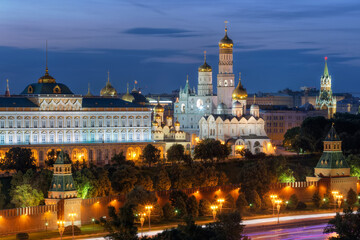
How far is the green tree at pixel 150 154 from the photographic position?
128 m

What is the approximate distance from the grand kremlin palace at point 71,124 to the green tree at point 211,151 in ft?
28.0

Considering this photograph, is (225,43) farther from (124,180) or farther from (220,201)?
(220,201)

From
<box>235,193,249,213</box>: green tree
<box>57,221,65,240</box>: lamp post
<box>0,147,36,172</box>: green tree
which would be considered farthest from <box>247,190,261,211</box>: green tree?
<box>0,147,36,172</box>: green tree

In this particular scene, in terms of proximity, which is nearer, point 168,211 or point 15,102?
point 168,211

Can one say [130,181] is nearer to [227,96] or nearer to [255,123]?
[255,123]

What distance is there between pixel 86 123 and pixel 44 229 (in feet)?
165

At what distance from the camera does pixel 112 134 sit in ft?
452

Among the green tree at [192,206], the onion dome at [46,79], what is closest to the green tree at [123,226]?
the green tree at [192,206]

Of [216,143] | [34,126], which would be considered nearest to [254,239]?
[216,143]

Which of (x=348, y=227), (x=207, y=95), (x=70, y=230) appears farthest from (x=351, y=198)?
(x=207, y=95)

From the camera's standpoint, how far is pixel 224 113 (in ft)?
A: 506

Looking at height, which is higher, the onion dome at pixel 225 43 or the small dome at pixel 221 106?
the onion dome at pixel 225 43

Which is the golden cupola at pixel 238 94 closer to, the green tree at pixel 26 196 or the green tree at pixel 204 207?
the green tree at pixel 204 207

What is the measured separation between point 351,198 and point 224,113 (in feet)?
169
